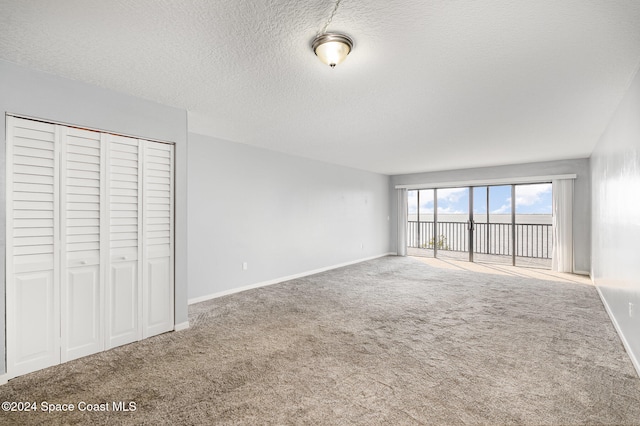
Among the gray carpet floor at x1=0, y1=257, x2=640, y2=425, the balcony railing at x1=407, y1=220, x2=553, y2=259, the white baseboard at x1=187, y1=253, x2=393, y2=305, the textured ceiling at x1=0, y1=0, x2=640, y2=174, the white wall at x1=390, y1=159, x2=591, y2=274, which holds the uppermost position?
the textured ceiling at x1=0, y1=0, x2=640, y2=174

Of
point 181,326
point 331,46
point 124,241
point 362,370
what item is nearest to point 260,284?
point 181,326

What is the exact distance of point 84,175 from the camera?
2.70m

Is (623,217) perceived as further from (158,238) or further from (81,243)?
(81,243)

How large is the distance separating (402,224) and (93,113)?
295 inches

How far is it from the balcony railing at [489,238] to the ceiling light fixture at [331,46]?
23.1ft

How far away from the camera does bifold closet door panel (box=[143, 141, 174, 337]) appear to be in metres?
3.10

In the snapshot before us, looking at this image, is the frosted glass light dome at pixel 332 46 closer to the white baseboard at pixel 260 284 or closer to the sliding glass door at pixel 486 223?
the white baseboard at pixel 260 284

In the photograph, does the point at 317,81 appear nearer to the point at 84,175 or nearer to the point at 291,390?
the point at 84,175

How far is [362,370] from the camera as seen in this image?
2.41 meters

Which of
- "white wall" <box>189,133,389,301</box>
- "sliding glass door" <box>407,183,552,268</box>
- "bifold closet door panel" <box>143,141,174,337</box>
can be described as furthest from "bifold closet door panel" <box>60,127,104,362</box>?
"sliding glass door" <box>407,183,552,268</box>

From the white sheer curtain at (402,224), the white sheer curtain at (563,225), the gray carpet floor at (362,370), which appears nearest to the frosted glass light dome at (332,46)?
the gray carpet floor at (362,370)

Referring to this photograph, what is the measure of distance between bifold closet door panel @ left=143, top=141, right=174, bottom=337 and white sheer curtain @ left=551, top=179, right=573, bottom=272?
7.31m

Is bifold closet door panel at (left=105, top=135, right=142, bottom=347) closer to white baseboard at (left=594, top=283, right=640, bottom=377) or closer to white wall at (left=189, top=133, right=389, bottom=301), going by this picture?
white wall at (left=189, top=133, right=389, bottom=301)

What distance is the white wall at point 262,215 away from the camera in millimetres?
4363
